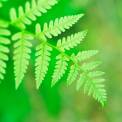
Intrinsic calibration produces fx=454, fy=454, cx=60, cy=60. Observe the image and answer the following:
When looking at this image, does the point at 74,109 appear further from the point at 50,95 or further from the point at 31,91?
the point at 50,95

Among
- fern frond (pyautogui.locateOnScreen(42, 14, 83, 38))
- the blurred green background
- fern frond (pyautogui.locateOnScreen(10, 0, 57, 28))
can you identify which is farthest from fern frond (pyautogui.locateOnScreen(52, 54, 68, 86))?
the blurred green background

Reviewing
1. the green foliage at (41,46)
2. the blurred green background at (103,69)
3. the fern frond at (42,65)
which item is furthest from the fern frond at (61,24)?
the blurred green background at (103,69)

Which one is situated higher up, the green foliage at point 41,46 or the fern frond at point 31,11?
the fern frond at point 31,11

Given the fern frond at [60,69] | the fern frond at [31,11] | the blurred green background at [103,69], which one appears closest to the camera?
the fern frond at [31,11]

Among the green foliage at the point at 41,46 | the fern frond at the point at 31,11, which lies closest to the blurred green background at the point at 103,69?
the green foliage at the point at 41,46

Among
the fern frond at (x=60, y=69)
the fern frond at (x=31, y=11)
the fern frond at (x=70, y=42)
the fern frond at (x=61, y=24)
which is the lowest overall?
the fern frond at (x=60, y=69)

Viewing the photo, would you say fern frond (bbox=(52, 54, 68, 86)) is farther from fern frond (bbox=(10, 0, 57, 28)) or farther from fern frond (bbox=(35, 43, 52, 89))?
fern frond (bbox=(10, 0, 57, 28))

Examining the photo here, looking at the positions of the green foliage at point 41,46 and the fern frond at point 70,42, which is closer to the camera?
the green foliage at point 41,46

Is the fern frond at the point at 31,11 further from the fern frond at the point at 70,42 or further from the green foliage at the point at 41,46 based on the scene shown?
the fern frond at the point at 70,42

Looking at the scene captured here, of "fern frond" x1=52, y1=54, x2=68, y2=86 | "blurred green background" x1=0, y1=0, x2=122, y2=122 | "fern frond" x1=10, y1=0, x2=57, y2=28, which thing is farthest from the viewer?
"blurred green background" x1=0, y1=0, x2=122, y2=122

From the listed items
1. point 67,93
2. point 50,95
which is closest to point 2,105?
point 50,95

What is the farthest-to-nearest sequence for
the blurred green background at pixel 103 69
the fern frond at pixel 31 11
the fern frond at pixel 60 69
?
the blurred green background at pixel 103 69 < the fern frond at pixel 60 69 < the fern frond at pixel 31 11
